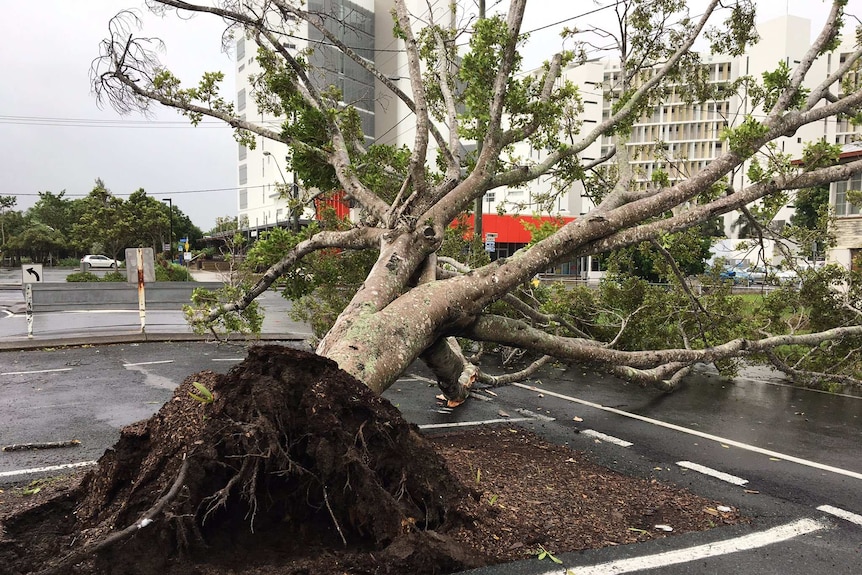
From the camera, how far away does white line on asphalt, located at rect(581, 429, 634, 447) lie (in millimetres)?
5936

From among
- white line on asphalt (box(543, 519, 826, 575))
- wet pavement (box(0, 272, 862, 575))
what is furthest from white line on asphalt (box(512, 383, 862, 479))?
white line on asphalt (box(543, 519, 826, 575))

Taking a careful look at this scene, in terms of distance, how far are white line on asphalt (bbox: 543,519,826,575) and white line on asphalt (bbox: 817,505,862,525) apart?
0.30 m

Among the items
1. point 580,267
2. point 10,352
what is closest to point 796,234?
point 10,352

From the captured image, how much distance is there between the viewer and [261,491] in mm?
2910

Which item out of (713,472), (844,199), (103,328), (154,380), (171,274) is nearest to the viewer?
(713,472)

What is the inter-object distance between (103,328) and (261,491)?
1375cm

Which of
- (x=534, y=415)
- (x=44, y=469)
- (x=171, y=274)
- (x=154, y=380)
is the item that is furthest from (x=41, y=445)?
(x=171, y=274)

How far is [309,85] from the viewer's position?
21.7ft

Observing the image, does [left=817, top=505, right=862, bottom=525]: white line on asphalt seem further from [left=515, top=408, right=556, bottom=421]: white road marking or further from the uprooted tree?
[left=515, top=408, right=556, bottom=421]: white road marking

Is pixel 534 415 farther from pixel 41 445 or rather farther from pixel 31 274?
pixel 31 274

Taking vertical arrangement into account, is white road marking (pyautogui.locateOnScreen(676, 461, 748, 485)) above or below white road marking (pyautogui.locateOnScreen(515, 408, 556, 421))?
above

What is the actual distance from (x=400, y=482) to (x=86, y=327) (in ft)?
47.6

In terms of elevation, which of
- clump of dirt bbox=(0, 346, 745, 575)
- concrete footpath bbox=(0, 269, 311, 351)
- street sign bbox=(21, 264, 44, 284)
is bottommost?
concrete footpath bbox=(0, 269, 311, 351)

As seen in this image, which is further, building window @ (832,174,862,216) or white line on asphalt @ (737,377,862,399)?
building window @ (832,174,862,216)
